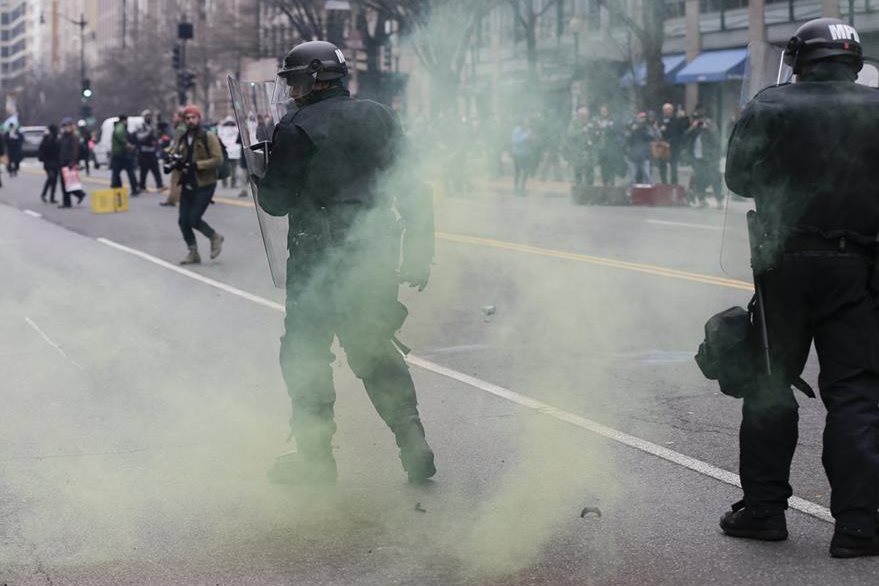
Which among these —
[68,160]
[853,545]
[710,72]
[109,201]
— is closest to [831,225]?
[853,545]

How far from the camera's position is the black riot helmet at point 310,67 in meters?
4.97

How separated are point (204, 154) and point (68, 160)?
11.3 meters

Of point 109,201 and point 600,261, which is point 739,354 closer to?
point 600,261

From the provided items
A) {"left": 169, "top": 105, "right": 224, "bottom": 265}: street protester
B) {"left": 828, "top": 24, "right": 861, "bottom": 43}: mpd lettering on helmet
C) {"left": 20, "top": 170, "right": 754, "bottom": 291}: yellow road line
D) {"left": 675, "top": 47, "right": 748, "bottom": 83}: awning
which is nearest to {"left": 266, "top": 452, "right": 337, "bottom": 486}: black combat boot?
{"left": 828, "top": 24, "right": 861, "bottom": 43}: mpd lettering on helmet

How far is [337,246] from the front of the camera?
498 centimetres

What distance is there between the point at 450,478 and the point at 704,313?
4.90 m

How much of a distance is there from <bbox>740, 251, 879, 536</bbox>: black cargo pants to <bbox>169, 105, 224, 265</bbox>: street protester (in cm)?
1008

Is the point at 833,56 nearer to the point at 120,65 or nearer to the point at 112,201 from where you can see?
the point at 112,201

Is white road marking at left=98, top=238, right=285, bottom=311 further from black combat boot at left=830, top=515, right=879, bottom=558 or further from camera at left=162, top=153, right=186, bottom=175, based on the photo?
black combat boot at left=830, top=515, right=879, bottom=558

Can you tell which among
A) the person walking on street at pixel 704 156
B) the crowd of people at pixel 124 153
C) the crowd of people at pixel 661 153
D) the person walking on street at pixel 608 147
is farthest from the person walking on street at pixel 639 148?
the crowd of people at pixel 124 153

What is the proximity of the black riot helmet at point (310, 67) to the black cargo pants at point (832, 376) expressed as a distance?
1677 mm

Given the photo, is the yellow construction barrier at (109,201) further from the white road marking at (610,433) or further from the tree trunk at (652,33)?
the white road marking at (610,433)

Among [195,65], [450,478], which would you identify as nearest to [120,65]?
[195,65]

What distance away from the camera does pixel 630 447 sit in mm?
5848
